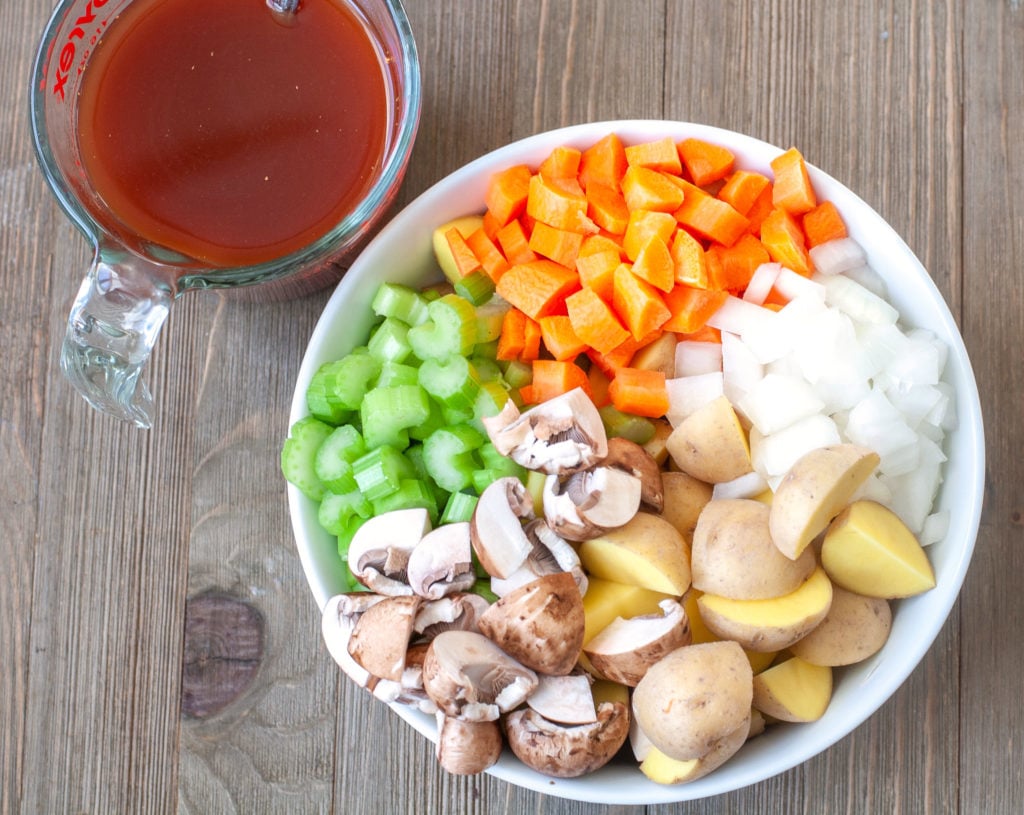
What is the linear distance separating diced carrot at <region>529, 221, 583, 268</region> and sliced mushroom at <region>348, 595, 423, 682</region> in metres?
0.49

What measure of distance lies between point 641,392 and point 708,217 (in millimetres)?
254

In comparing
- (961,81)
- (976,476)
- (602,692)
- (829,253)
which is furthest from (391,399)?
(961,81)

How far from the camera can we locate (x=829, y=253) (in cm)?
133

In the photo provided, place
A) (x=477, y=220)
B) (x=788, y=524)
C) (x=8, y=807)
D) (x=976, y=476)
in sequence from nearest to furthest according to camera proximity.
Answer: (x=788, y=524) < (x=976, y=476) < (x=477, y=220) < (x=8, y=807)

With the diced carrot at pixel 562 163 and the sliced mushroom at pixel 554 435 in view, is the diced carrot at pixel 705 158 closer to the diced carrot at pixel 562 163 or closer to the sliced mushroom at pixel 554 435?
the diced carrot at pixel 562 163

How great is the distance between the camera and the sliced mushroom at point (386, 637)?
45.3 inches

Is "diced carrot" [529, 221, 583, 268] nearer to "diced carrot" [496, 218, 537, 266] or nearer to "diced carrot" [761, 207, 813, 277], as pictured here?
"diced carrot" [496, 218, 537, 266]

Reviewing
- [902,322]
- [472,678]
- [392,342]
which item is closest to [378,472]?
[392,342]

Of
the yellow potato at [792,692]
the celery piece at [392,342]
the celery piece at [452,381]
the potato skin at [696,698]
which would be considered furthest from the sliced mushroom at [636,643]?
the celery piece at [392,342]

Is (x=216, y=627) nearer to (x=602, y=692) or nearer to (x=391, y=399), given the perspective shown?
(x=391, y=399)

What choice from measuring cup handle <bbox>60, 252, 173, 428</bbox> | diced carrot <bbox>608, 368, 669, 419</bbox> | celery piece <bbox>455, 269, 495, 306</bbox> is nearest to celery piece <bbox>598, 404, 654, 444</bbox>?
diced carrot <bbox>608, 368, 669, 419</bbox>

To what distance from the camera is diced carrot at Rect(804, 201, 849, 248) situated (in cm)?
131

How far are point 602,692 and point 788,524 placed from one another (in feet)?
1.08

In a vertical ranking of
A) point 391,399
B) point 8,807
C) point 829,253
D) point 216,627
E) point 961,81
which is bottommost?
point 8,807
